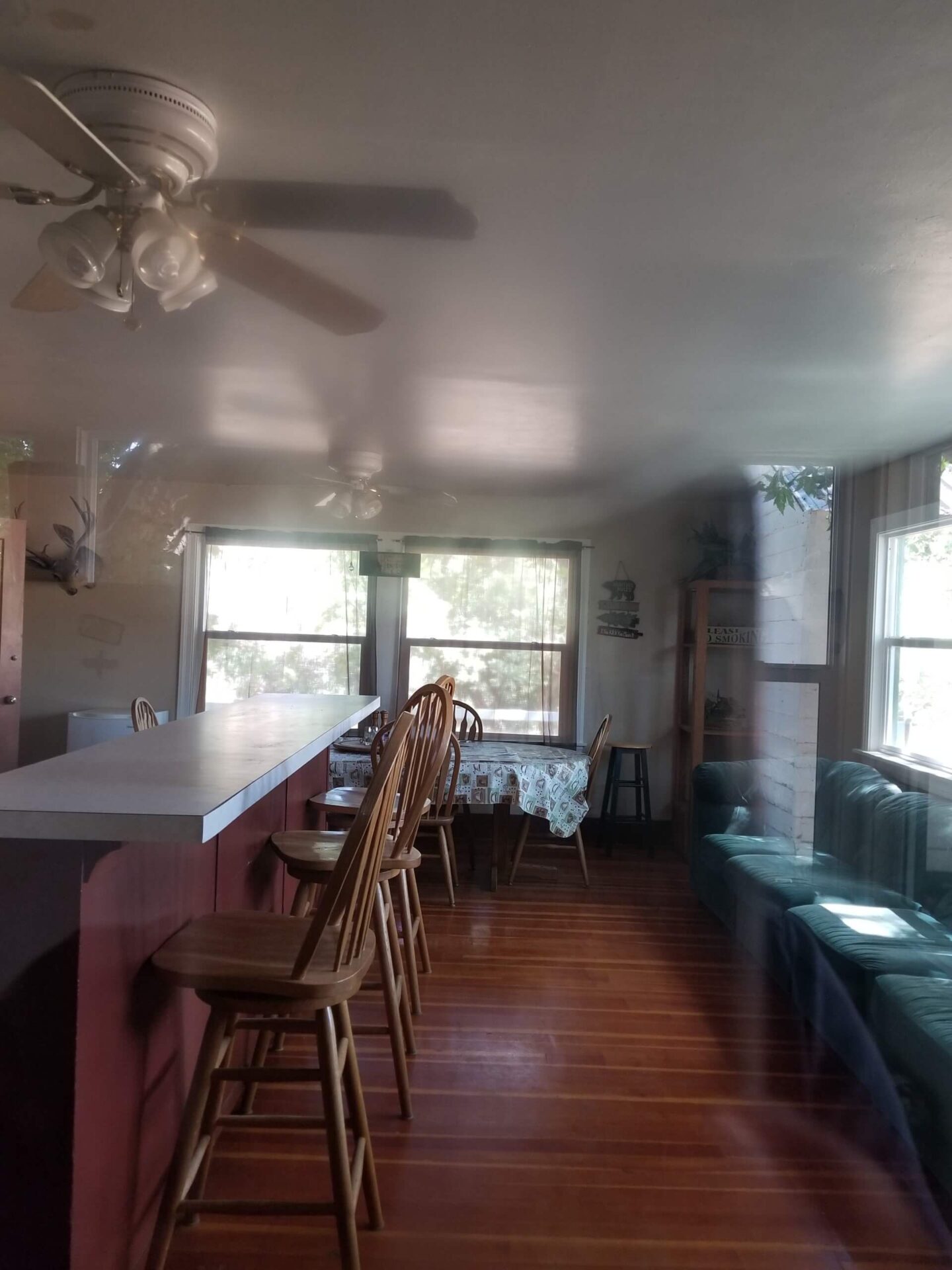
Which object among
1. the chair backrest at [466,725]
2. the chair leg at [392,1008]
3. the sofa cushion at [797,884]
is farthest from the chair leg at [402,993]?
the chair backrest at [466,725]

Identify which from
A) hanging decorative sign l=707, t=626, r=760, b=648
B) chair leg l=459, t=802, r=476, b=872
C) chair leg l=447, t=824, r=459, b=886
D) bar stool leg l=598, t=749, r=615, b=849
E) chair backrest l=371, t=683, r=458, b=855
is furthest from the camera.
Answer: bar stool leg l=598, t=749, r=615, b=849

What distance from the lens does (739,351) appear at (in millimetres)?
2334

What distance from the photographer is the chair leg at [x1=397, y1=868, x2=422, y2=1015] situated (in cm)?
221

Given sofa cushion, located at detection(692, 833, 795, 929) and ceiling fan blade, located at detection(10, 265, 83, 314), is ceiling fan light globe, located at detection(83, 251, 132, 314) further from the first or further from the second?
sofa cushion, located at detection(692, 833, 795, 929)

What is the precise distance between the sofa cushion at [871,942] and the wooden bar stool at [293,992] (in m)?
1.30

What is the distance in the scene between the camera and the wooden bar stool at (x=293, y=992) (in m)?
1.21

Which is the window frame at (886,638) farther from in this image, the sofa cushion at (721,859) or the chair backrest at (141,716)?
the chair backrest at (141,716)

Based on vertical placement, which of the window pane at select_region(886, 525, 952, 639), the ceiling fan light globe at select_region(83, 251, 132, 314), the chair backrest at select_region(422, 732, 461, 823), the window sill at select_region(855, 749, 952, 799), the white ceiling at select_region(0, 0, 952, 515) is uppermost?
the white ceiling at select_region(0, 0, 952, 515)

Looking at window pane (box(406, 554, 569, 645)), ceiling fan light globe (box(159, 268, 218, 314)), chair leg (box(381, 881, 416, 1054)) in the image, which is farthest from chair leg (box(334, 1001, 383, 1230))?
window pane (box(406, 554, 569, 645))

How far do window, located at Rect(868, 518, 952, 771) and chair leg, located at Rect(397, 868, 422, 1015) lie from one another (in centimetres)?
126

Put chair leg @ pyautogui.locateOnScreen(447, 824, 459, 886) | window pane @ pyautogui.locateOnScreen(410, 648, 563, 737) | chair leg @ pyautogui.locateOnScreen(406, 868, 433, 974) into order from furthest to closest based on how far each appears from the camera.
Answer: window pane @ pyautogui.locateOnScreen(410, 648, 563, 737), chair leg @ pyautogui.locateOnScreen(447, 824, 459, 886), chair leg @ pyautogui.locateOnScreen(406, 868, 433, 974)

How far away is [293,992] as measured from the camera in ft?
3.99

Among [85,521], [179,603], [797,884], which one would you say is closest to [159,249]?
[85,521]

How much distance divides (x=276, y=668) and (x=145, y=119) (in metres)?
3.34
